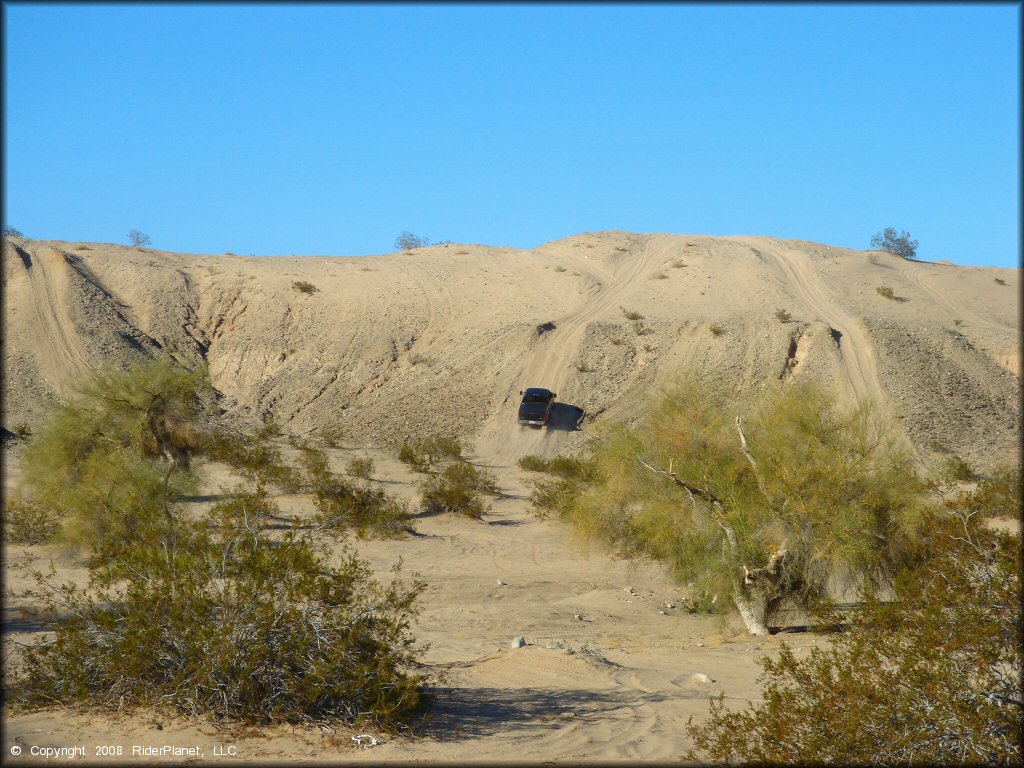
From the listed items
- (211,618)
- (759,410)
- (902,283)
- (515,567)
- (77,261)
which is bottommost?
(515,567)

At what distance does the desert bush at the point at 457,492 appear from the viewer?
26.5 metres

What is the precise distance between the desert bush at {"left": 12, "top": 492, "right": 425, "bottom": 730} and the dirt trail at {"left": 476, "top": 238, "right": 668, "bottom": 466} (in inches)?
1152

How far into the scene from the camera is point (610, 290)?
5588 centimetres

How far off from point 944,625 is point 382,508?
19877mm

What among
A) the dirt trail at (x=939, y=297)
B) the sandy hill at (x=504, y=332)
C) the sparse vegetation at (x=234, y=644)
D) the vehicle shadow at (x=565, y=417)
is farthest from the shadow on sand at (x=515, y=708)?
the dirt trail at (x=939, y=297)

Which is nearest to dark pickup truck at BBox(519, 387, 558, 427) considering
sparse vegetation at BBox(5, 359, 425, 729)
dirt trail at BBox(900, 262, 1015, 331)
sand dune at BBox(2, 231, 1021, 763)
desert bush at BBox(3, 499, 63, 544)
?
sand dune at BBox(2, 231, 1021, 763)

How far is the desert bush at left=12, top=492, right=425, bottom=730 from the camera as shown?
7.79m

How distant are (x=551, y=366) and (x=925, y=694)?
4017cm

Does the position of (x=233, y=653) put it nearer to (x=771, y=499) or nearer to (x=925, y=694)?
(x=925, y=694)

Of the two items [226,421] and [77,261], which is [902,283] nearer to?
[226,421]

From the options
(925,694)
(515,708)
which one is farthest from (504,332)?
(925,694)

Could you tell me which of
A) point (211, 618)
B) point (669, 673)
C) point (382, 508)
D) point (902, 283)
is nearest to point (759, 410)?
point (669, 673)

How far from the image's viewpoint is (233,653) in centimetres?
775

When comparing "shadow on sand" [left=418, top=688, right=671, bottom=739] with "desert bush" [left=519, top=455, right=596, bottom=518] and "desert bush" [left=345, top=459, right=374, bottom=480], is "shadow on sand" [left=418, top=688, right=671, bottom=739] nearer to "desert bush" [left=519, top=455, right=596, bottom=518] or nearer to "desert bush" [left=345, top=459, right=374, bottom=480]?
"desert bush" [left=519, top=455, right=596, bottom=518]
